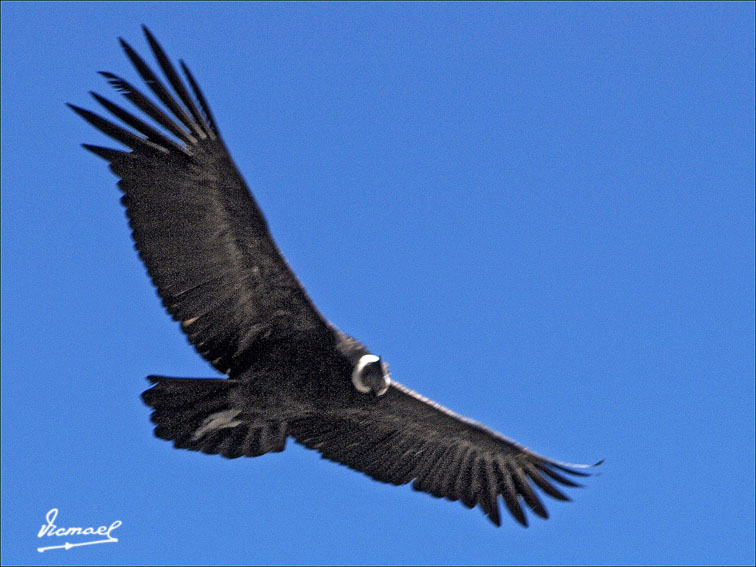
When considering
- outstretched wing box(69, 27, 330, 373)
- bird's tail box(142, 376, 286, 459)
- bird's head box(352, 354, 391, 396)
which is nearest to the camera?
outstretched wing box(69, 27, 330, 373)

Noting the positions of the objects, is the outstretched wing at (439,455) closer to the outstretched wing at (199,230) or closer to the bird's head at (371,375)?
the bird's head at (371,375)

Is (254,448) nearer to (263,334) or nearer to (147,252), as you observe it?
(263,334)

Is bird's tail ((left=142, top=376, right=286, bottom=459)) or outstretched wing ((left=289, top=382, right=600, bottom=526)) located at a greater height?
outstretched wing ((left=289, top=382, right=600, bottom=526))

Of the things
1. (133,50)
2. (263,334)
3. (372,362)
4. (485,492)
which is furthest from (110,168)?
(485,492)

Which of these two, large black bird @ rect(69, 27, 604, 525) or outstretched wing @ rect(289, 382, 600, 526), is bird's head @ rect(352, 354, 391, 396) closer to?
large black bird @ rect(69, 27, 604, 525)

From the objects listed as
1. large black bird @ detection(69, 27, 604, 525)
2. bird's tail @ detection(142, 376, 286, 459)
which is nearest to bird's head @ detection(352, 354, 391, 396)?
large black bird @ detection(69, 27, 604, 525)

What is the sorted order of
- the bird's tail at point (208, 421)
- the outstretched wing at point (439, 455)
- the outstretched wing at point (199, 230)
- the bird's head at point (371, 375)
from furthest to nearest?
the outstretched wing at point (439, 455)
the bird's head at point (371, 375)
the bird's tail at point (208, 421)
the outstretched wing at point (199, 230)

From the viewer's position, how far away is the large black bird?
27.7ft

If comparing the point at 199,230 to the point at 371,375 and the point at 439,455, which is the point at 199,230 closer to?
the point at 371,375

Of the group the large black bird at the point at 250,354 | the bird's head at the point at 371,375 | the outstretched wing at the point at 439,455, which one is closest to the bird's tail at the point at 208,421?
the large black bird at the point at 250,354

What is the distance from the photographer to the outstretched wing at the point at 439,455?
10.2 metres

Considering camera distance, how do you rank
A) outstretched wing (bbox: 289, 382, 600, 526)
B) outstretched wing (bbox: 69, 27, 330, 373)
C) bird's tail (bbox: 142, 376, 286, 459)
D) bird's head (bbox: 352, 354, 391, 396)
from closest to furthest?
outstretched wing (bbox: 69, 27, 330, 373) < bird's tail (bbox: 142, 376, 286, 459) < bird's head (bbox: 352, 354, 391, 396) < outstretched wing (bbox: 289, 382, 600, 526)

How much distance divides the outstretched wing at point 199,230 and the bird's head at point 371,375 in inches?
18.2

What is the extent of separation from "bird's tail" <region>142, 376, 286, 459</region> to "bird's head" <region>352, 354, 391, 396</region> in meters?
0.97
